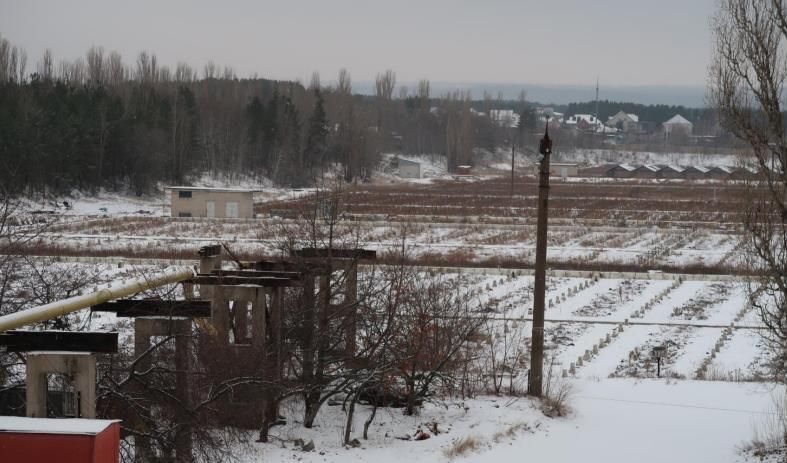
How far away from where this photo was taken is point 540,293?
14633 mm

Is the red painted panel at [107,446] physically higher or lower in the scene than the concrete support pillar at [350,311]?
higher

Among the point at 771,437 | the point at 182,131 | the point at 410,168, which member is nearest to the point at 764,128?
the point at 771,437

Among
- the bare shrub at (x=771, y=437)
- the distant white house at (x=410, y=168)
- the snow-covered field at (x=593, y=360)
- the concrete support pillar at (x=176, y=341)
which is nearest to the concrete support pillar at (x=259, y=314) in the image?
the snow-covered field at (x=593, y=360)

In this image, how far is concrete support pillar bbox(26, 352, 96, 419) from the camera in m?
7.50

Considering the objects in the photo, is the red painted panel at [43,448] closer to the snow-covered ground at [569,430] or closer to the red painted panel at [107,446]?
the red painted panel at [107,446]

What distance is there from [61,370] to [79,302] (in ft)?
4.87

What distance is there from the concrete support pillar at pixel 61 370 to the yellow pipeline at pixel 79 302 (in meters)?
0.47

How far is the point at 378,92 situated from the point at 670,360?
14034 centimetres

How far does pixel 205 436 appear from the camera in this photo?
9.07m

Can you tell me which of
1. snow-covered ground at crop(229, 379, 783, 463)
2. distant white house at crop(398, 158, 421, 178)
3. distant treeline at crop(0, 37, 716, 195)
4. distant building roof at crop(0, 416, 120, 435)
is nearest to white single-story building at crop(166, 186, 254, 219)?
distant treeline at crop(0, 37, 716, 195)

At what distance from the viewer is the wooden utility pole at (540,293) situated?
558 inches

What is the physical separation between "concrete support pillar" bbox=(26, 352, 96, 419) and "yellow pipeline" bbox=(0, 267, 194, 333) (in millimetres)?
470

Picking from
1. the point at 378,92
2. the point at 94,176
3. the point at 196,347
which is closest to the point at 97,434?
the point at 196,347

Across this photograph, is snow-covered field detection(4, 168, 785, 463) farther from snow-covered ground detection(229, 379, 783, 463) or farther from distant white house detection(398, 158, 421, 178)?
distant white house detection(398, 158, 421, 178)
